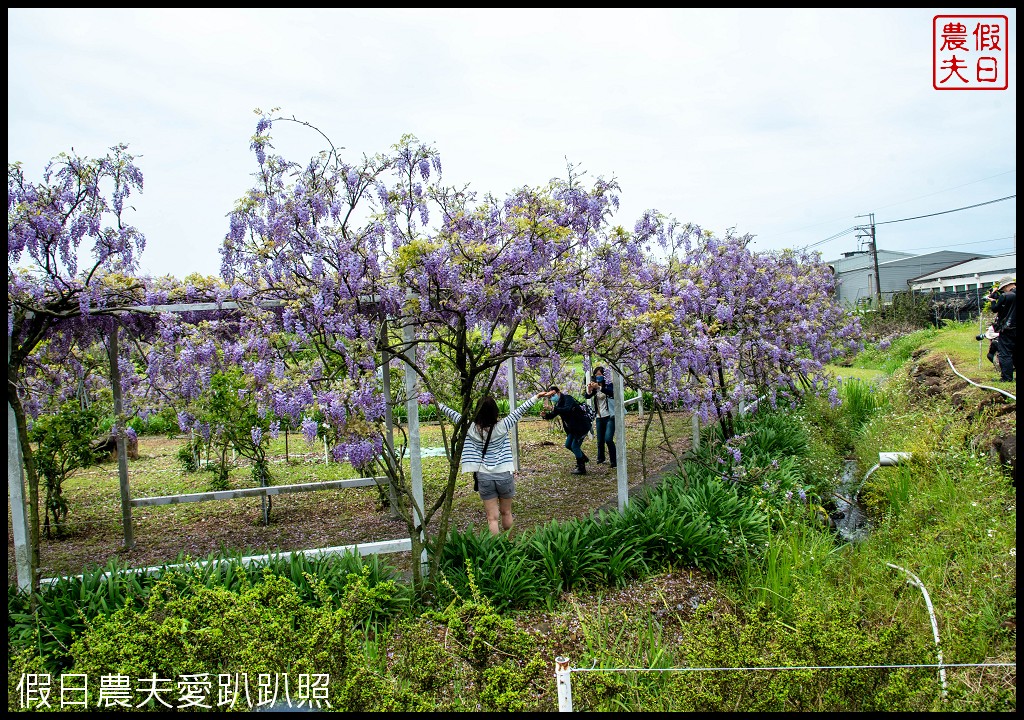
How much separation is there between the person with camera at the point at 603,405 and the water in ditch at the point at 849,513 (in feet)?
8.78

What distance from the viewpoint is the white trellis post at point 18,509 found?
4.45 metres

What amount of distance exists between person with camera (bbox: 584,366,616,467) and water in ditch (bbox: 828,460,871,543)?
268cm

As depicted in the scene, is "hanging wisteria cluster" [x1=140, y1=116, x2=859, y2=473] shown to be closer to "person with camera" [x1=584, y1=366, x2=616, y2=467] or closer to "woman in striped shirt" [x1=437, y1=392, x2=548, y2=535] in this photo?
"woman in striped shirt" [x1=437, y1=392, x2=548, y2=535]

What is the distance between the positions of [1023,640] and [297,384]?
12.5ft

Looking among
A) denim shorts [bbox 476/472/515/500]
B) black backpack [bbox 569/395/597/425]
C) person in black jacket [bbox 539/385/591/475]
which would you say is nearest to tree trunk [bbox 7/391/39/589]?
denim shorts [bbox 476/472/515/500]

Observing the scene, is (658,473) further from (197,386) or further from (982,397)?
(197,386)

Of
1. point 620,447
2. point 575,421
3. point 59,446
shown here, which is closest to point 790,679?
point 620,447

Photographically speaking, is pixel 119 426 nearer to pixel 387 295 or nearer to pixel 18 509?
pixel 18 509

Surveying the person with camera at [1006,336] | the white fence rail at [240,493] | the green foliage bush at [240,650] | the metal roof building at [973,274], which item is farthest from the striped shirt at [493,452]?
the metal roof building at [973,274]

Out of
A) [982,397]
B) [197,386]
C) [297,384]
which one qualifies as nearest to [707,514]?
[297,384]

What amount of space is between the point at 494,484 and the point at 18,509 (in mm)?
3305

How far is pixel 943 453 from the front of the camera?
642cm

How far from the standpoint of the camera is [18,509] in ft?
14.9

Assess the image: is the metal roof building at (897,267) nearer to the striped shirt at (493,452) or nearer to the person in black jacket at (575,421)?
the person in black jacket at (575,421)
